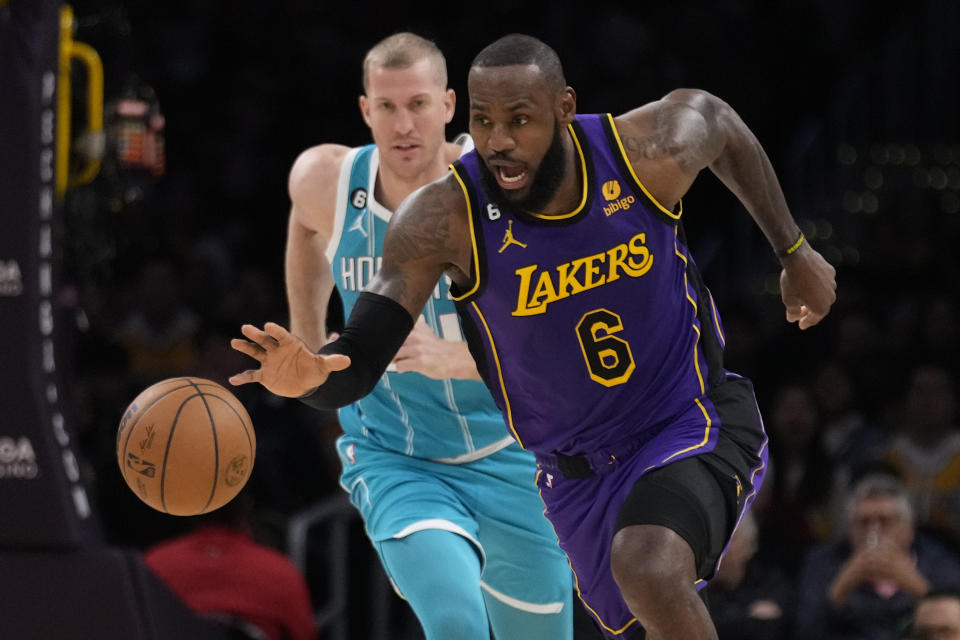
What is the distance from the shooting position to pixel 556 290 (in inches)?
151

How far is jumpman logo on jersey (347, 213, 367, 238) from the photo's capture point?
4680 mm

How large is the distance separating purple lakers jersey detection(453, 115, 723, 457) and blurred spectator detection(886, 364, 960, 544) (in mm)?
3754

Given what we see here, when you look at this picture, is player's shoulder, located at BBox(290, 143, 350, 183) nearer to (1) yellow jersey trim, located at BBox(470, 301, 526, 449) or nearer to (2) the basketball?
(2) the basketball

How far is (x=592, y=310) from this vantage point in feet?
12.6

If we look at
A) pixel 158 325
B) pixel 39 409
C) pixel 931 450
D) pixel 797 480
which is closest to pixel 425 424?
pixel 39 409

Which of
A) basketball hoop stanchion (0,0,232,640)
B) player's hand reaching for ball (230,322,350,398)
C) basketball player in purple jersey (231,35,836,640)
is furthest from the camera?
basketball hoop stanchion (0,0,232,640)

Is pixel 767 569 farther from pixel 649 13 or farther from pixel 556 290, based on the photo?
pixel 649 13

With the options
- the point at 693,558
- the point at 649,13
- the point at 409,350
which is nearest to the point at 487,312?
the point at 409,350

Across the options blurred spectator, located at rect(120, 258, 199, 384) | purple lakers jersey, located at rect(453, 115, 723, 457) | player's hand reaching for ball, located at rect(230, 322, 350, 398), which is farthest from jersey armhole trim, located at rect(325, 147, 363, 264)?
blurred spectator, located at rect(120, 258, 199, 384)

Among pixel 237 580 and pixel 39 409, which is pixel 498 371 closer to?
pixel 39 409

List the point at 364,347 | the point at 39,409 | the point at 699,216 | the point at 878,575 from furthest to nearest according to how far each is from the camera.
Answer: the point at 699,216, the point at 878,575, the point at 39,409, the point at 364,347

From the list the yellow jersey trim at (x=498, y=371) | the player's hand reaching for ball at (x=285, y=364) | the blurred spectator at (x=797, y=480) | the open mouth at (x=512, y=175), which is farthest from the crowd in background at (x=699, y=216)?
the player's hand reaching for ball at (x=285, y=364)

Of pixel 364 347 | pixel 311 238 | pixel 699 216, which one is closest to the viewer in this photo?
pixel 364 347

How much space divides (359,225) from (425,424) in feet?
2.18
